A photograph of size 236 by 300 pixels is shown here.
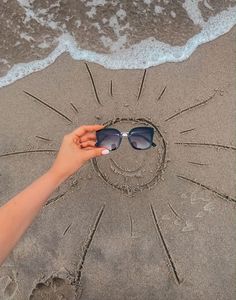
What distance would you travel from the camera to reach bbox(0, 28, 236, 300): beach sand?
2.20 metres

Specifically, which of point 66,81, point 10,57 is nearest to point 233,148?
point 66,81

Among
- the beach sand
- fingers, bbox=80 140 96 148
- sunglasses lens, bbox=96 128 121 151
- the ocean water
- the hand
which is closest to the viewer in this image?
the hand

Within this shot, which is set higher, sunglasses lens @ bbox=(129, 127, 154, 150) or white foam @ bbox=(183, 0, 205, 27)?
white foam @ bbox=(183, 0, 205, 27)

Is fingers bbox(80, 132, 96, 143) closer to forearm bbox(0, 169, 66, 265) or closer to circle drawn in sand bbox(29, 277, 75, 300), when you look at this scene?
forearm bbox(0, 169, 66, 265)

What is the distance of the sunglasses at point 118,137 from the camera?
74.0 inches

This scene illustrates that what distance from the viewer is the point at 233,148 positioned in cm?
226

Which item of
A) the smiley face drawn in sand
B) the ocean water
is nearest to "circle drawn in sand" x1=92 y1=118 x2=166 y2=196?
the smiley face drawn in sand

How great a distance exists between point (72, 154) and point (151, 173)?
0.69 metres

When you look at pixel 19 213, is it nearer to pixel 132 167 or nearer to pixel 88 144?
pixel 88 144

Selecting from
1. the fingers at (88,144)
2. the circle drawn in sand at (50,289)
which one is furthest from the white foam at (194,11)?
the circle drawn in sand at (50,289)

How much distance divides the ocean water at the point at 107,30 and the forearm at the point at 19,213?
996 mm

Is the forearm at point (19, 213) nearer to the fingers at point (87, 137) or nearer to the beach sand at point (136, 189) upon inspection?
the fingers at point (87, 137)

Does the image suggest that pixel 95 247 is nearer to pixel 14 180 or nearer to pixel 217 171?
pixel 14 180

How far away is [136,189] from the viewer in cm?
227
